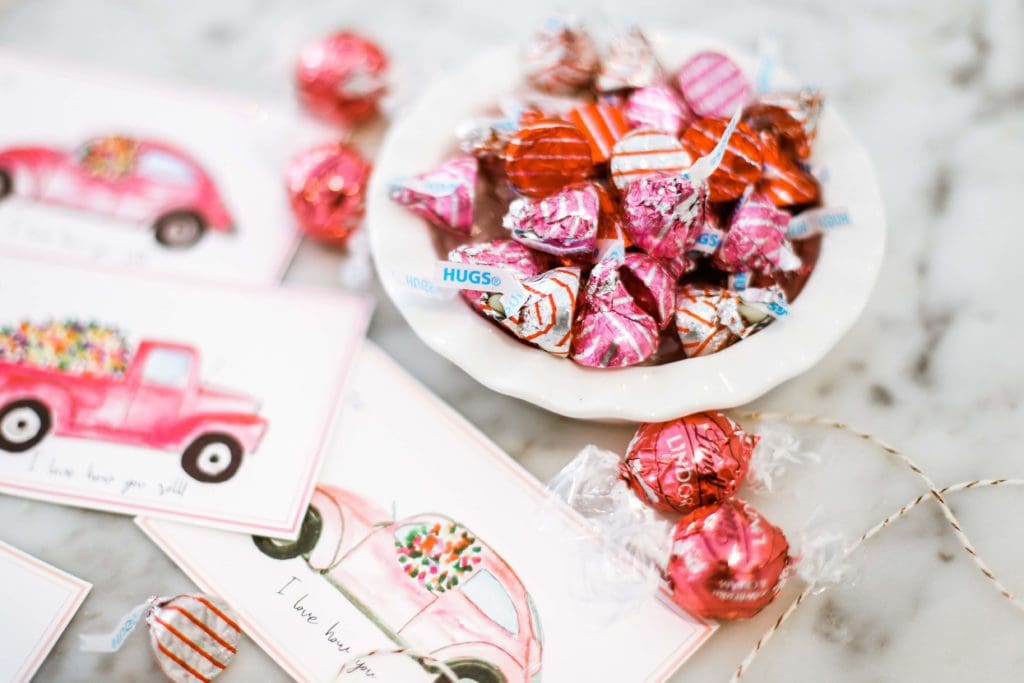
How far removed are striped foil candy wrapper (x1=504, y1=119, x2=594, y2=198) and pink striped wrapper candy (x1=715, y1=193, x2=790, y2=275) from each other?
0.17 meters

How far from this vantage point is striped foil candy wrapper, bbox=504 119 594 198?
900 mm

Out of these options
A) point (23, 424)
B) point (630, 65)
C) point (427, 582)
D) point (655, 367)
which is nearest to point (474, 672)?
point (427, 582)

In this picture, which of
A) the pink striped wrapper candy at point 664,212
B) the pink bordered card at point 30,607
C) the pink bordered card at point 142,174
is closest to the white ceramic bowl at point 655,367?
the pink striped wrapper candy at point 664,212

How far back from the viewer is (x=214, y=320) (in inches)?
41.3

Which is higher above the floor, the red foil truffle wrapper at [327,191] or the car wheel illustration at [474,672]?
the red foil truffle wrapper at [327,191]

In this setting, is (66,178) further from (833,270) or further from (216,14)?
(833,270)

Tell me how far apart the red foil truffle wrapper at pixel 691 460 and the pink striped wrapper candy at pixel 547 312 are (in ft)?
0.44

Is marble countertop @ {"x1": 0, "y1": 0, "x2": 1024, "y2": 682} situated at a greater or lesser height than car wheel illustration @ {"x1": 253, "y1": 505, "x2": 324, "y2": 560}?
greater

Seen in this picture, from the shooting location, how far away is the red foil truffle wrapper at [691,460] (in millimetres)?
854

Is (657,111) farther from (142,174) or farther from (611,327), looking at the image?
(142,174)

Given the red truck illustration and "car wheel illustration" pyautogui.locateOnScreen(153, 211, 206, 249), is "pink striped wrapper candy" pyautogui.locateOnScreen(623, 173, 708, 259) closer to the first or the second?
the red truck illustration

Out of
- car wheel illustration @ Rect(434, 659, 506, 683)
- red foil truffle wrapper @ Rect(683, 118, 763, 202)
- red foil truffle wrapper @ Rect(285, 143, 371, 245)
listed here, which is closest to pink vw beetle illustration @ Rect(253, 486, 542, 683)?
car wheel illustration @ Rect(434, 659, 506, 683)

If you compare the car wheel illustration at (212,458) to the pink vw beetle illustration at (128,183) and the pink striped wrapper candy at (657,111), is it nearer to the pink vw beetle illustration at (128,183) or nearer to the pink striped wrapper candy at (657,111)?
the pink vw beetle illustration at (128,183)

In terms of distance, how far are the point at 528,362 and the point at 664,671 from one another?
1.11 feet
